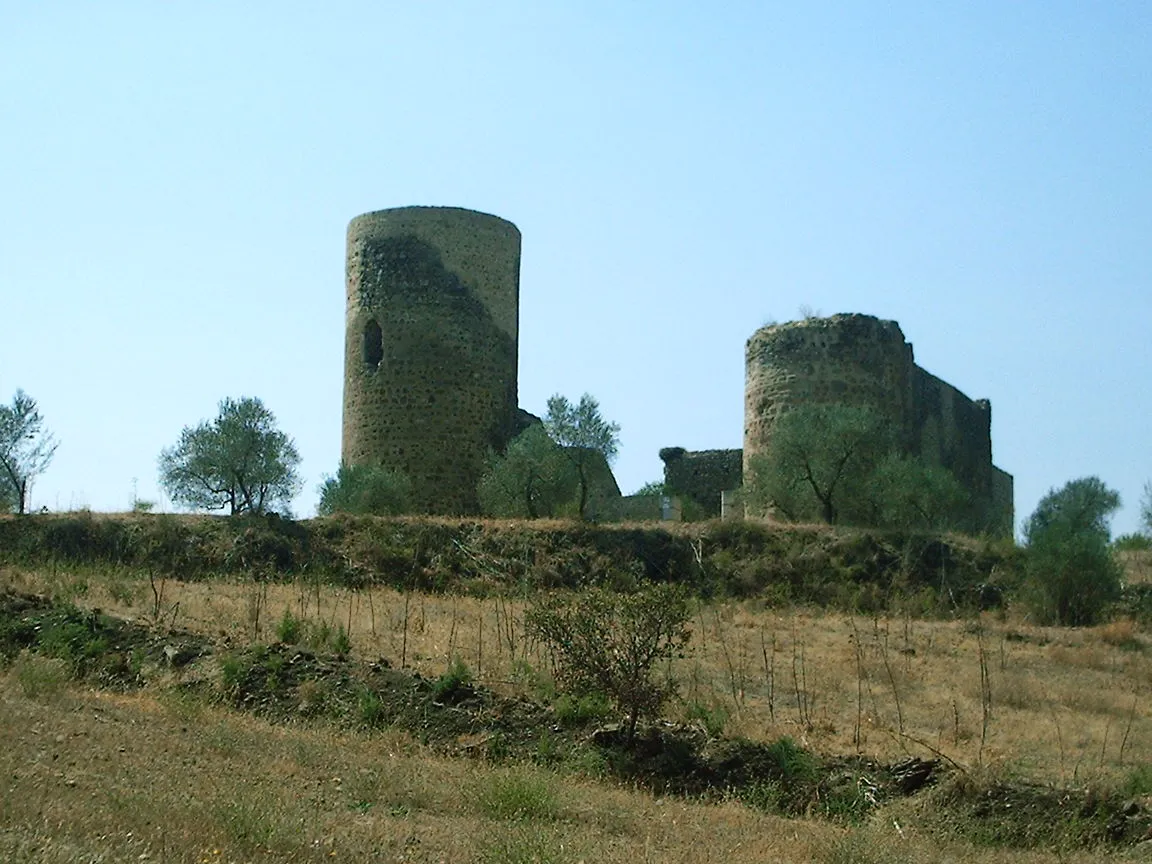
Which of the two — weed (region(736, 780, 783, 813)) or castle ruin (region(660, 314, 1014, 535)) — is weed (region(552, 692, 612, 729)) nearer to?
weed (region(736, 780, 783, 813))

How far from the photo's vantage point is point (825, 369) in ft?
82.1

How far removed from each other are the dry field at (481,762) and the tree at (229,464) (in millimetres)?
6690

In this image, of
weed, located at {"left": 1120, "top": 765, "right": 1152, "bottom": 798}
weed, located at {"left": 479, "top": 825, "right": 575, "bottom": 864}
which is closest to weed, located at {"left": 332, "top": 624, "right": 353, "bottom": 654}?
weed, located at {"left": 479, "top": 825, "right": 575, "bottom": 864}

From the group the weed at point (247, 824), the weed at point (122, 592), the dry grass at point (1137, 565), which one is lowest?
the weed at point (247, 824)

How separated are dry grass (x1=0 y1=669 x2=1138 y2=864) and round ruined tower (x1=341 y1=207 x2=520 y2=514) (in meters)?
15.8

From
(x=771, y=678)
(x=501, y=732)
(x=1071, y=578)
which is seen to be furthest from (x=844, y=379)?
(x=501, y=732)

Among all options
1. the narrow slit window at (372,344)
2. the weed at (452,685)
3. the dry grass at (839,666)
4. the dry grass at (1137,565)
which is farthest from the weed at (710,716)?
the narrow slit window at (372,344)

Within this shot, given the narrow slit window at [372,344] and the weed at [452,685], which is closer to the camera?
the weed at [452,685]

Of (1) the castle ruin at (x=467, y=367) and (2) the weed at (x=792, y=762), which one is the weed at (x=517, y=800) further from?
(1) the castle ruin at (x=467, y=367)

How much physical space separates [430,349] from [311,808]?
18952 mm

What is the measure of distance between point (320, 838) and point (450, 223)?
20.6 meters

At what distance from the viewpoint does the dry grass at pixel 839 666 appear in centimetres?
1140

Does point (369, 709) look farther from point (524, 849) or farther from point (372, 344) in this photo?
point (372, 344)

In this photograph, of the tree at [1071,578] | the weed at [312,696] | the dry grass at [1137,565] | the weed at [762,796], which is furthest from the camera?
the dry grass at [1137,565]
